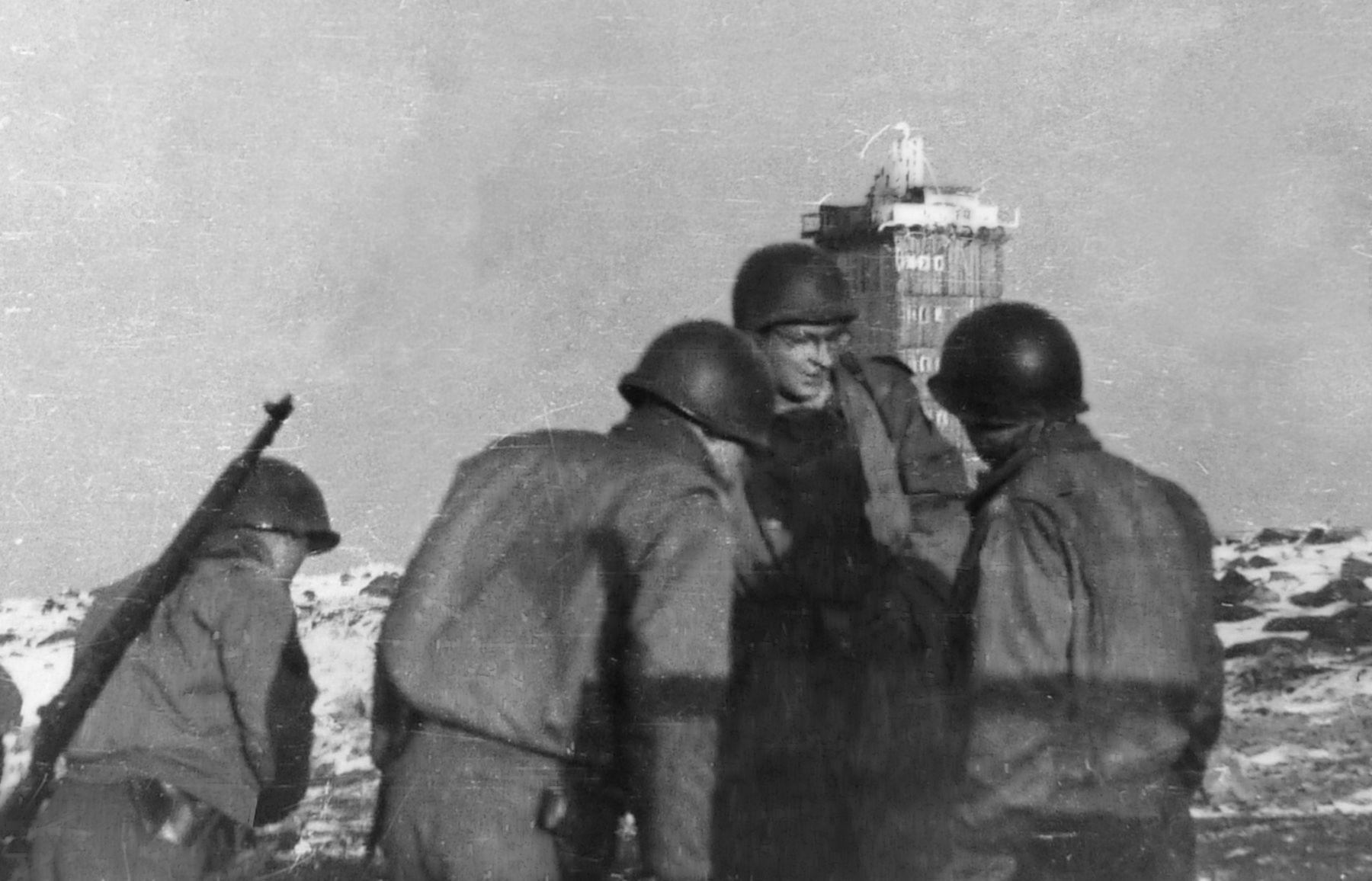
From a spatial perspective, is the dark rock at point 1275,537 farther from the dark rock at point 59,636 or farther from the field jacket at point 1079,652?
the dark rock at point 59,636

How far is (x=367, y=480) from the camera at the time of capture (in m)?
4.93

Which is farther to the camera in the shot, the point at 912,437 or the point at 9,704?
the point at 912,437

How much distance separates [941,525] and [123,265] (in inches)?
121

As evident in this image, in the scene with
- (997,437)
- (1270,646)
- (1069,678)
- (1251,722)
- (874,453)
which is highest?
(997,437)

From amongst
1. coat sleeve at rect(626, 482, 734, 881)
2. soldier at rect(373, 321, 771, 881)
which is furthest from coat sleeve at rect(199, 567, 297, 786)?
coat sleeve at rect(626, 482, 734, 881)

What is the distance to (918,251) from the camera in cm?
505

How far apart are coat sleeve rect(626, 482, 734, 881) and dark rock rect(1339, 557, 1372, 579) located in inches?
104

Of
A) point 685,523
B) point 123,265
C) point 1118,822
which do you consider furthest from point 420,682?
point 123,265

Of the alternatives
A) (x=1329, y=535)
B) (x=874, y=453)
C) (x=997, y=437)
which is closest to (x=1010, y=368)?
(x=997, y=437)

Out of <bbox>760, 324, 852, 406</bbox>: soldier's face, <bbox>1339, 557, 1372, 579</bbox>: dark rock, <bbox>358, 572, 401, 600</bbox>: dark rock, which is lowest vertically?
<bbox>1339, 557, 1372, 579</bbox>: dark rock

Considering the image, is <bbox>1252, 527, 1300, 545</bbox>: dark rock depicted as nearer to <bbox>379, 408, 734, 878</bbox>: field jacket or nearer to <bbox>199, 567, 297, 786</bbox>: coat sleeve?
<bbox>379, 408, 734, 878</bbox>: field jacket

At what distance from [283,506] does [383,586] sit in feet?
1.83

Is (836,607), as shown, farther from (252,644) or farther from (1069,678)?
(252,644)

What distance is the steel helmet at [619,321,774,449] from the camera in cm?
422
